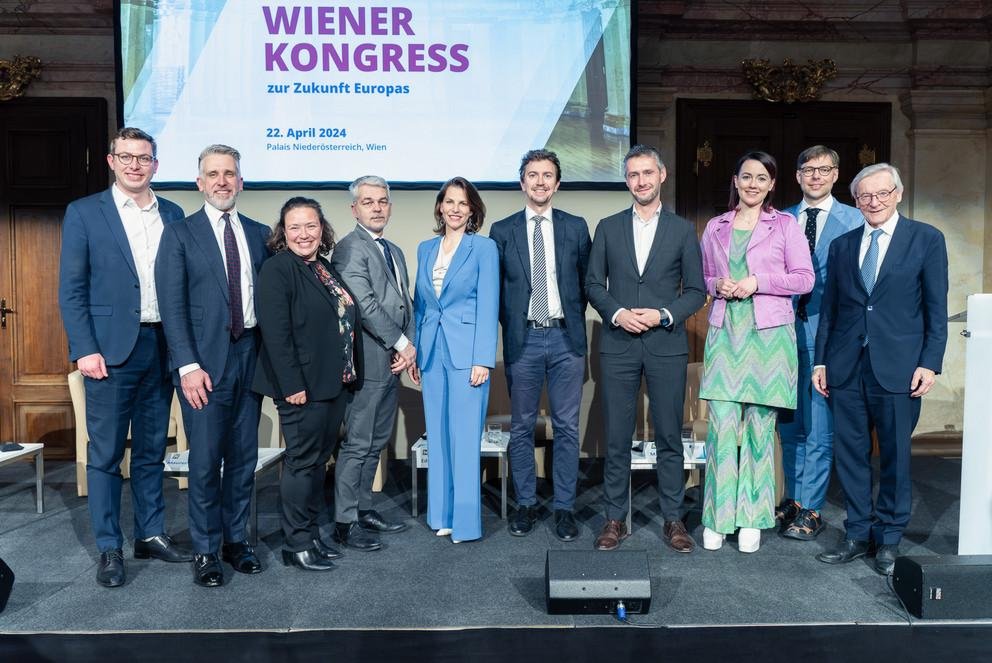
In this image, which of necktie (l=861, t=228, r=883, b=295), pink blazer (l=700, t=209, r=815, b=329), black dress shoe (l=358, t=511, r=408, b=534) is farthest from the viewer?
black dress shoe (l=358, t=511, r=408, b=534)

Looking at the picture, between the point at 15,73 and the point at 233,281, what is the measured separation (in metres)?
3.49

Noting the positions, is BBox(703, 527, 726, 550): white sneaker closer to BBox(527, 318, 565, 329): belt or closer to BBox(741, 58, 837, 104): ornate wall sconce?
BBox(527, 318, 565, 329): belt

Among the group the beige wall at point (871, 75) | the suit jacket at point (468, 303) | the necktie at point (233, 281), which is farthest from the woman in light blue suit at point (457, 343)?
the beige wall at point (871, 75)

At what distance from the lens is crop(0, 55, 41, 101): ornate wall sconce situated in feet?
18.7

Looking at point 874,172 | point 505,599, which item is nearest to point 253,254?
point 505,599

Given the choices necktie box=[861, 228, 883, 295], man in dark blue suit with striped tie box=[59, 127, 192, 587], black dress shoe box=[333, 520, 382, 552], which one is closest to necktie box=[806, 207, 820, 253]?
necktie box=[861, 228, 883, 295]

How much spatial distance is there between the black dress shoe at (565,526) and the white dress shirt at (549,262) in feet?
2.89

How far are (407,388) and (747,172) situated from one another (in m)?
2.90

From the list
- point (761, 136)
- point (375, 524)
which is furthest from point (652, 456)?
point (761, 136)

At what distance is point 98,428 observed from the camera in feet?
11.0

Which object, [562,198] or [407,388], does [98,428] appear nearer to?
[407,388]

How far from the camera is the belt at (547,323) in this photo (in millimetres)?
3924

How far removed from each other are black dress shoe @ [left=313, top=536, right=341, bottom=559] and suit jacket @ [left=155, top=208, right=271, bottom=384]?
80 centimetres

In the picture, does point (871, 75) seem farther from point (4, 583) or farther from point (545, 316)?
point (4, 583)
